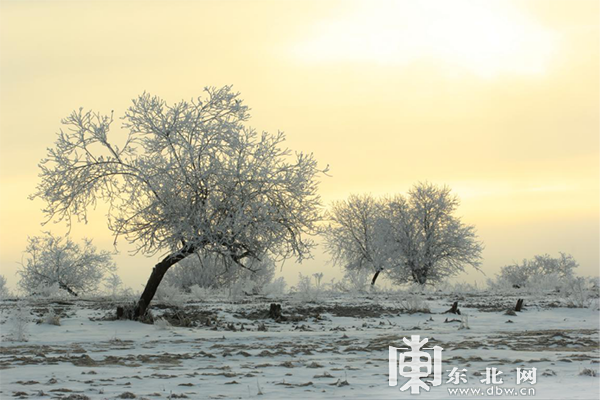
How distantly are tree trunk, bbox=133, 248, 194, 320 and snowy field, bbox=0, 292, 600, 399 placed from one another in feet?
2.18

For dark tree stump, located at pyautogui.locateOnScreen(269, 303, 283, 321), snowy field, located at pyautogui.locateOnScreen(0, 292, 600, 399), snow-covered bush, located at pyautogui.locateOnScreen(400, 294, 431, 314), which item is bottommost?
snowy field, located at pyautogui.locateOnScreen(0, 292, 600, 399)

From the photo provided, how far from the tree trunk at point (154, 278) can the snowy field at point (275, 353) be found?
66 cm

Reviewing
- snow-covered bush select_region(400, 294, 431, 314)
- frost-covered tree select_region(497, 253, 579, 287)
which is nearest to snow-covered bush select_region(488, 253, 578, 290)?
frost-covered tree select_region(497, 253, 579, 287)

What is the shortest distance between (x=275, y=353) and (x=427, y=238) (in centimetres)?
3379

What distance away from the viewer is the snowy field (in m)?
7.39

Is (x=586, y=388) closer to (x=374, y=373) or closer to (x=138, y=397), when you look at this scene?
(x=374, y=373)

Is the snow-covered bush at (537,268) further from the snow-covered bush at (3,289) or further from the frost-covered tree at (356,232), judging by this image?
the snow-covered bush at (3,289)

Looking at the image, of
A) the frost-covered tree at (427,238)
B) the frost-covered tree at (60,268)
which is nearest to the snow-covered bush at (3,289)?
the frost-covered tree at (60,268)

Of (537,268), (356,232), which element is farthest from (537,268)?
(356,232)

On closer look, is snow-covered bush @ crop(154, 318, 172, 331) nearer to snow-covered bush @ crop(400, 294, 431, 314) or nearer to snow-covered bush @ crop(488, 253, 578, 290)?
snow-covered bush @ crop(400, 294, 431, 314)

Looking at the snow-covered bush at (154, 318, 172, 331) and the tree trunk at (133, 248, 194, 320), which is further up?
the tree trunk at (133, 248, 194, 320)

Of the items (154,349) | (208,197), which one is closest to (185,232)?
(208,197)

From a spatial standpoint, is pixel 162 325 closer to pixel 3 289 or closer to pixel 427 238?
pixel 3 289

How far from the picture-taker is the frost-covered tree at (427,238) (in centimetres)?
4291
